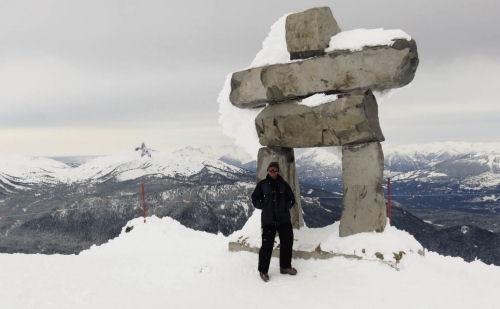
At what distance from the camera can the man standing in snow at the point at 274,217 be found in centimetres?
952

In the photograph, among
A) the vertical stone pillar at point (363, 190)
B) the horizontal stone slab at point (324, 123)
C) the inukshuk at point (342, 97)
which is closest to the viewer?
the inukshuk at point (342, 97)

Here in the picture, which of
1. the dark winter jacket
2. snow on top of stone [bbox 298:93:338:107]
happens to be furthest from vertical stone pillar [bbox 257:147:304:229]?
the dark winter jacket

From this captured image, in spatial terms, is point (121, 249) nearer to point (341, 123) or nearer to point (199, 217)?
point (341, 123)

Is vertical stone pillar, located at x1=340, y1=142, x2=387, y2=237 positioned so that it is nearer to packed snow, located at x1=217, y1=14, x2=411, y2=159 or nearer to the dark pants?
packed snow, located at x1=217, y1=14, x2=411, y2=159

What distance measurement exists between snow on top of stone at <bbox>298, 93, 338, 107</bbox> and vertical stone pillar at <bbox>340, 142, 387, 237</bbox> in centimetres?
130

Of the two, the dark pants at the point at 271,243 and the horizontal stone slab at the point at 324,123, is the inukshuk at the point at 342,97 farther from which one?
the dark pants at the point at 271,243

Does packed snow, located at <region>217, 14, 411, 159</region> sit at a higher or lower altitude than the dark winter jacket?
higher

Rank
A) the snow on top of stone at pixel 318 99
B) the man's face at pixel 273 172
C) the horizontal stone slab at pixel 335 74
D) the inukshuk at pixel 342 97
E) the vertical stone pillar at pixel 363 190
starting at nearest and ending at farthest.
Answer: the man's face at pixel 273 172 → the horizontal stone slab at pixel 335 74 → the inukshuk at pixel 342 97 → the vertical stone pillar at pixel 363 190 → the snow on top of stone at pixel 318 99

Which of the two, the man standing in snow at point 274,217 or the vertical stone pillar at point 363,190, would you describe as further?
the vertical stone pillar at point 363,190

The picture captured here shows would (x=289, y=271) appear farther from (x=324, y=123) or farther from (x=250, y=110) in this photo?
(x=250, y=110)

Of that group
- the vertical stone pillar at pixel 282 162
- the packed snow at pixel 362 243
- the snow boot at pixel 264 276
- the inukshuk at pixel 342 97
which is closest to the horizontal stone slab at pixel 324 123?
the inukshuk at pixel 342 97

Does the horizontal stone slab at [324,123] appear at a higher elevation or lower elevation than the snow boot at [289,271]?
higher

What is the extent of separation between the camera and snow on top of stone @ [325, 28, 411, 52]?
1035 centimetres

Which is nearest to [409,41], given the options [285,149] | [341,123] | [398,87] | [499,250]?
[398,87]
